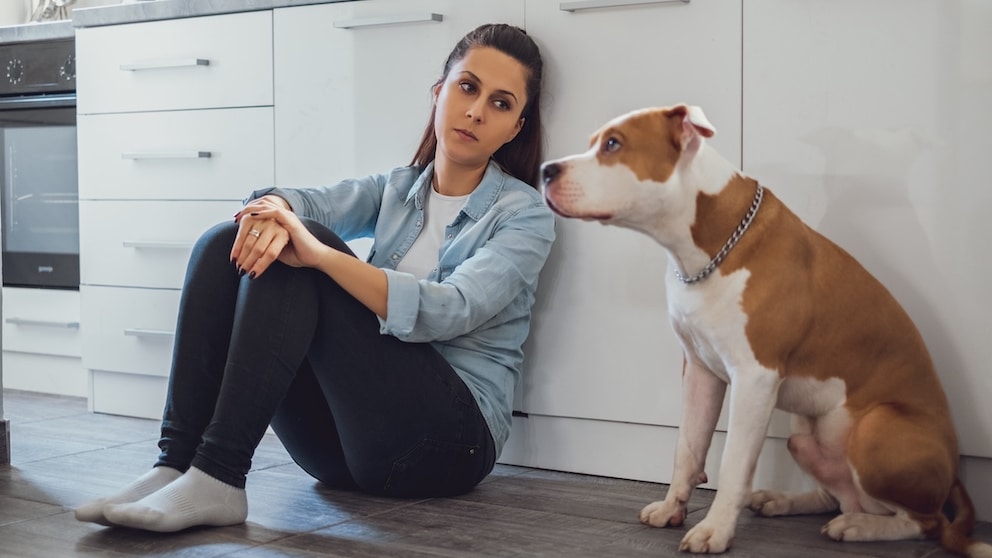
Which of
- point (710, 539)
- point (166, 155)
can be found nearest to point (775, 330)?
point (710, 539)

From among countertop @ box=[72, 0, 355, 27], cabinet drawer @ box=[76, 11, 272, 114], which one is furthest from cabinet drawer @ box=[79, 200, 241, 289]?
countertop @ box=[72, 0, 355, 27]

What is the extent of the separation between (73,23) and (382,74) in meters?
1.02

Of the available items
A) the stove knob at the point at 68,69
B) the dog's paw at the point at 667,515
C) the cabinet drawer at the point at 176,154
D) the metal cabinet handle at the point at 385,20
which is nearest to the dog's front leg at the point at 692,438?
the dog's paw at the point at 667,515

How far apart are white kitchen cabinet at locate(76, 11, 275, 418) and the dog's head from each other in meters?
1.21

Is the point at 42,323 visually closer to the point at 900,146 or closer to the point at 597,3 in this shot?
the point at 597,3

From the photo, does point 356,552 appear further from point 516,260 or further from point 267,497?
point 516,260

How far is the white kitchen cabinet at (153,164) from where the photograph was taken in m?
2.64

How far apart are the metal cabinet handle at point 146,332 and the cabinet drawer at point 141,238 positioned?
110mm

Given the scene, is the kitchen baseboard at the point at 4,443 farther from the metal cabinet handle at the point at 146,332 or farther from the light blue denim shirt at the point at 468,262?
the light blue denim shirt at the point at 468,262

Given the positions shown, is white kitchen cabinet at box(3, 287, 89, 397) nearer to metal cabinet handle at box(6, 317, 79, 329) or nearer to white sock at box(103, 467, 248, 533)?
metal cabinet handle at box(6, 317, 79, 329)

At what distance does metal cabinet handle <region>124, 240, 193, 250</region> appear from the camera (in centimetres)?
271

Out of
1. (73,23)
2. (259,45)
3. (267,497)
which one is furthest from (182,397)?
(73,23)

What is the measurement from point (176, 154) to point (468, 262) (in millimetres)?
1112

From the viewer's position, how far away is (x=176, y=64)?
2.70 meters
